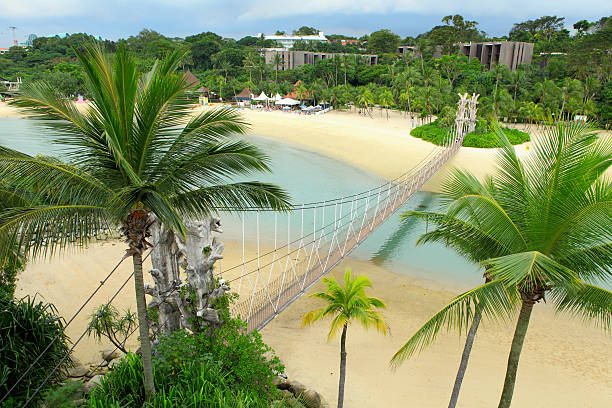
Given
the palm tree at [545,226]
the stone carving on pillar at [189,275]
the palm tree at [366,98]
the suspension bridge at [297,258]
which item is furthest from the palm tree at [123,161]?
the palm tree at [366,98]

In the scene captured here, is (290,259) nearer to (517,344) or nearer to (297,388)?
(297,388)

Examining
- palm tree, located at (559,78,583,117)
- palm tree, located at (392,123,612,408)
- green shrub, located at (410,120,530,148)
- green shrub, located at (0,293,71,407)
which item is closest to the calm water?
green shrub, located at (0,293,71,407)

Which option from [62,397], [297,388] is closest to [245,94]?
[297,388]

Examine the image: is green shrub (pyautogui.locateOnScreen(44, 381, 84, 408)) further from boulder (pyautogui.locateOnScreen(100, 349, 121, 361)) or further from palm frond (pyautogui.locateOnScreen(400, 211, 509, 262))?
palm frond (pyautogui.locateOnScreen(400, 211, 509, 262))

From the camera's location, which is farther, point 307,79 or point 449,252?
point 307,79

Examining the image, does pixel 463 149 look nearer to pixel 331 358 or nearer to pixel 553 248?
pixel 331 358

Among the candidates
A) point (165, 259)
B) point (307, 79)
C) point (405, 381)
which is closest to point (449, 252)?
point (405, 381)

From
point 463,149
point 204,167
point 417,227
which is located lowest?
point 417,227

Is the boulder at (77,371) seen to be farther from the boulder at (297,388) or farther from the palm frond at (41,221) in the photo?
the palm frond at (41,221)
